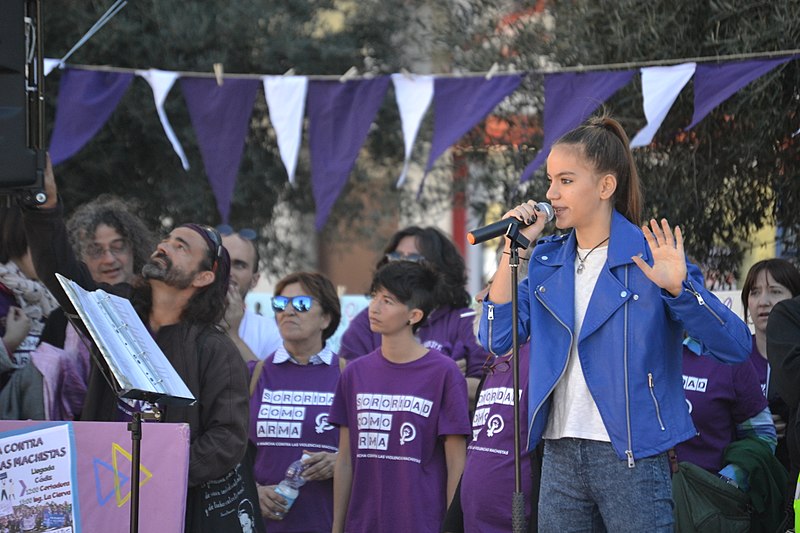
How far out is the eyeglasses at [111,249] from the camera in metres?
5.77

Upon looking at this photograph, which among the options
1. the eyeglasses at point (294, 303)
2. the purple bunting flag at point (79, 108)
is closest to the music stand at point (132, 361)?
the eyeglasses at point (294, 303)

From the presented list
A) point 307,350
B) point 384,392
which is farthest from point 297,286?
point 384,392

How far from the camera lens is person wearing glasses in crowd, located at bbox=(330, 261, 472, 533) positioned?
5.09 m

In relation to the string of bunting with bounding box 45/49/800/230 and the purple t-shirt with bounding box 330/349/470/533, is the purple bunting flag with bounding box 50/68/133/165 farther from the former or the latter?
the purple t-shirt with bounding box 330/349/470/533

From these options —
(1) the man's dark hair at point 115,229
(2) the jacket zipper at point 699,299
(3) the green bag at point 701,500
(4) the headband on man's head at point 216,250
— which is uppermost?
(1) the man's dark hair at point 115,229

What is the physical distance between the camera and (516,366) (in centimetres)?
367

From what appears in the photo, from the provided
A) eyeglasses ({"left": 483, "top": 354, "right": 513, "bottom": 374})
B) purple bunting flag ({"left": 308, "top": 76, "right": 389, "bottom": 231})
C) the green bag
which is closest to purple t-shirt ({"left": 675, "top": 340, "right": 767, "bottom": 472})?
the green bag

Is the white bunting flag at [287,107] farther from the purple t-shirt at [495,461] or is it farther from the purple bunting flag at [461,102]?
the purple t-shirt at [495,461]

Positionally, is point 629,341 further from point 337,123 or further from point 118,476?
point 337,123

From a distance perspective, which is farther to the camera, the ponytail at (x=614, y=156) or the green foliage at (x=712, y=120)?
the green foliage at (x=712, y=120)

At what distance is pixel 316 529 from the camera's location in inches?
217

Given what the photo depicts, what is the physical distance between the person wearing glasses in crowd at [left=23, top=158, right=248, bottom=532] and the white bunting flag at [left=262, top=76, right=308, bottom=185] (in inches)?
141

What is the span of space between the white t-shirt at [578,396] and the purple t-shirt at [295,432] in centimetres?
206

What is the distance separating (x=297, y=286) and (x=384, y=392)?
1.16 m
